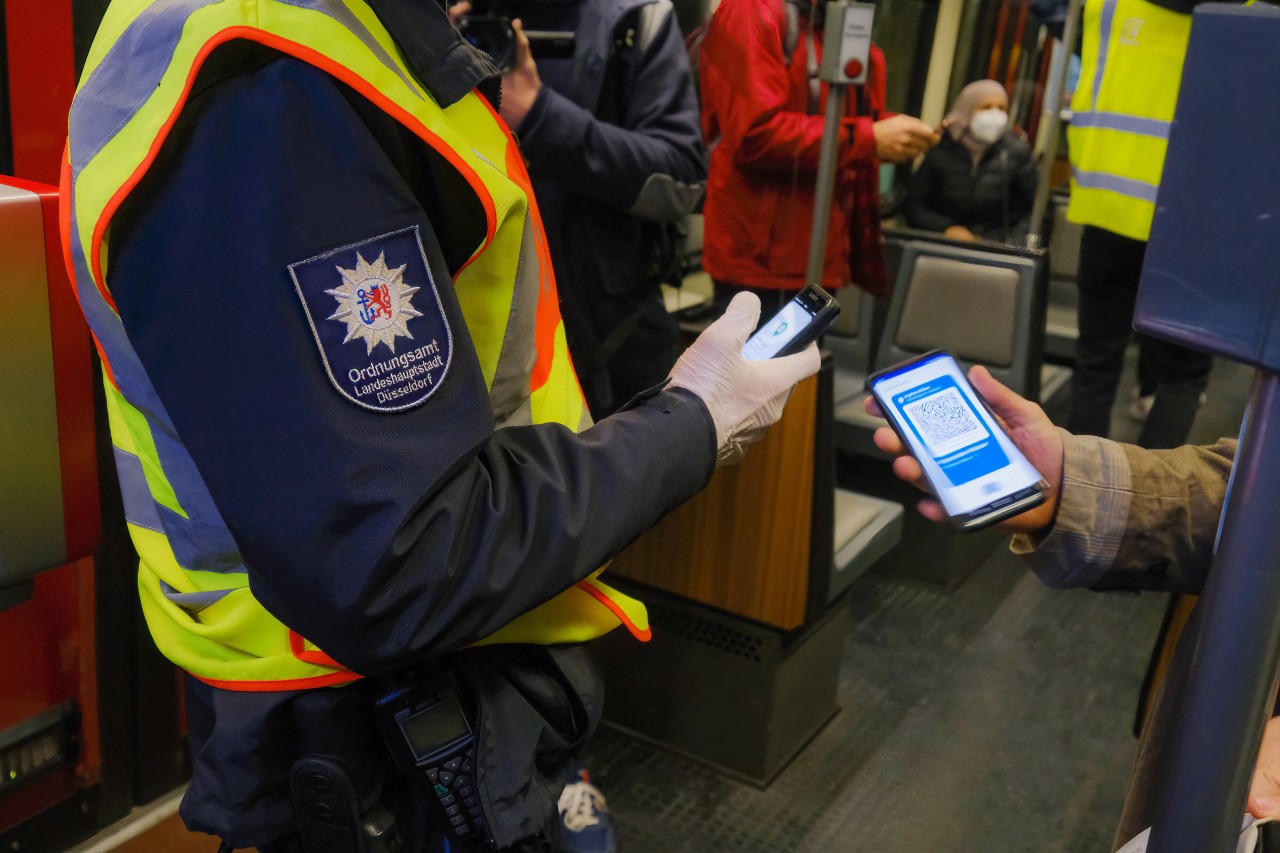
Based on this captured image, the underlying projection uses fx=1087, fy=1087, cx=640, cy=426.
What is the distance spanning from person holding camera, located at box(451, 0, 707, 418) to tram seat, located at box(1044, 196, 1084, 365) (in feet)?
2.30

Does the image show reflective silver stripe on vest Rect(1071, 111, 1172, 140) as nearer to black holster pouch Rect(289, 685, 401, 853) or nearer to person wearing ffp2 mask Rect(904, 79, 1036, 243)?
person wearing ffp2 mask Rect(904, 79, 1036, 243)

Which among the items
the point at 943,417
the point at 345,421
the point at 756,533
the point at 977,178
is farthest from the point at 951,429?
the point at 977,178

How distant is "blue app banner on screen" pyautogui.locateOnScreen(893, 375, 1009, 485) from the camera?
118 centimetres

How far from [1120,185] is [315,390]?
1286 millimetres

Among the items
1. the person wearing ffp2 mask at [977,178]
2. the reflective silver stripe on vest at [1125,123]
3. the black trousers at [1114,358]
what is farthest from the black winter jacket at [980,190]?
the reflective silver stripe on vest at [1125,123]

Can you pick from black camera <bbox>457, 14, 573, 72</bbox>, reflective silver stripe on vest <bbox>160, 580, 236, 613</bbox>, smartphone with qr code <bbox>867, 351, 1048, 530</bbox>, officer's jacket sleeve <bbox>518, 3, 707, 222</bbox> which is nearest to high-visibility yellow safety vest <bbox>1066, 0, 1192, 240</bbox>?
smartphone with qr code <bbox>867, 351, 1048, 530</bbox>

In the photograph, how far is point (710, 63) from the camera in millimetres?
2037

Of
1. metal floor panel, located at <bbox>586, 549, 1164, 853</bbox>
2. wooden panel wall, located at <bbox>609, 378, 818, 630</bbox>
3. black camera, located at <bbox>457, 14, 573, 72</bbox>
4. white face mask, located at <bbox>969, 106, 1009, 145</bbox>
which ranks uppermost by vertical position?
black camera, located at <bbox>457, 14, 573, 72</bbox>

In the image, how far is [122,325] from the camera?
0.88m

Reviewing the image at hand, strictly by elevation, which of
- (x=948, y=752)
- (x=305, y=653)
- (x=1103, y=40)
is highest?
(x=1103, y=40)

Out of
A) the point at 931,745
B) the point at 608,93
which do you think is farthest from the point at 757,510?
the point at 608,93

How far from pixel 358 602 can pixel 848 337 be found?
2.67 m

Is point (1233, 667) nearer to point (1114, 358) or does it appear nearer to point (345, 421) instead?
point (345, 421)

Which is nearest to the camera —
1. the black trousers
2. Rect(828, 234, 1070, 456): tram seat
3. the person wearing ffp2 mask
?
the black trousers
